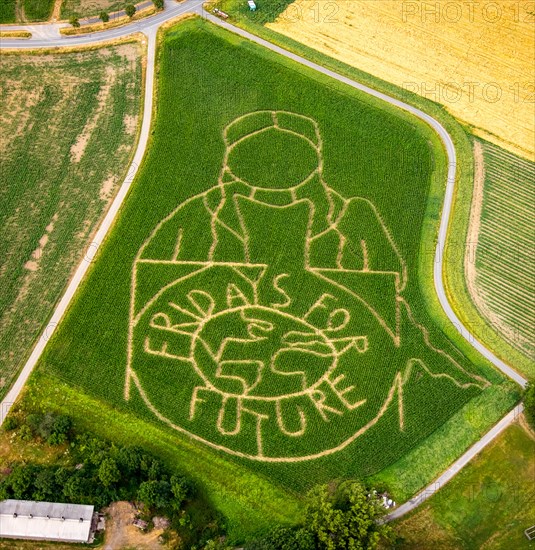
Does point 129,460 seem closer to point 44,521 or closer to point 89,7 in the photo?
point 44,521

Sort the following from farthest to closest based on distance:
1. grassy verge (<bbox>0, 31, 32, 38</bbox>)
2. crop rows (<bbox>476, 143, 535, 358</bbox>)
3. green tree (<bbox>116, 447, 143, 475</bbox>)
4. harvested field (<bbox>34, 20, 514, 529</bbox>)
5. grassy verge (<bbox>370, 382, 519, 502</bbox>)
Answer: grassy verge (<bbox>0, 31, 32, 38</bbox>)
crop rows (<bbox>476, 143, 535, 358</bbox>)
harvested field (<bbox>34, 20, 514, 529</bbox>)
grassy verge (<bbox>370, 382, 519, 502</bbox>)
green tree (<bbox>116, 447, 143, 475</bbox>)

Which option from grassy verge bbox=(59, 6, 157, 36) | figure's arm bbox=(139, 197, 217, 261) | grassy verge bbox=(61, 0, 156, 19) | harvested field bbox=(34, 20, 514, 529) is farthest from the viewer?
grassy verge bbox=(61, 0, 156, 19)

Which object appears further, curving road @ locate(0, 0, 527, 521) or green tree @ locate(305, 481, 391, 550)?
curving road @ locate(0, 0, 527, 521)

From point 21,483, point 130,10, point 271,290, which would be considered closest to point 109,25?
point 130,10

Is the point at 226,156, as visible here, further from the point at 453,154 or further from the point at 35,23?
the point at 35,23

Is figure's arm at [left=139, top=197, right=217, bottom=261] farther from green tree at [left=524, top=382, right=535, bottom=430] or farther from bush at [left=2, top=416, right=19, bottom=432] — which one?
green tree at [left=524, top=382, right=535, bottom=430]

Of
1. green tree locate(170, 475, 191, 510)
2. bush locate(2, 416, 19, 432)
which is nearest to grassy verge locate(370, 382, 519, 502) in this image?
green tree locate(170, 475, 191, 510)

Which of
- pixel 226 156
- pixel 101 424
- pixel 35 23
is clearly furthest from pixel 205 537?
pixel 35 23
